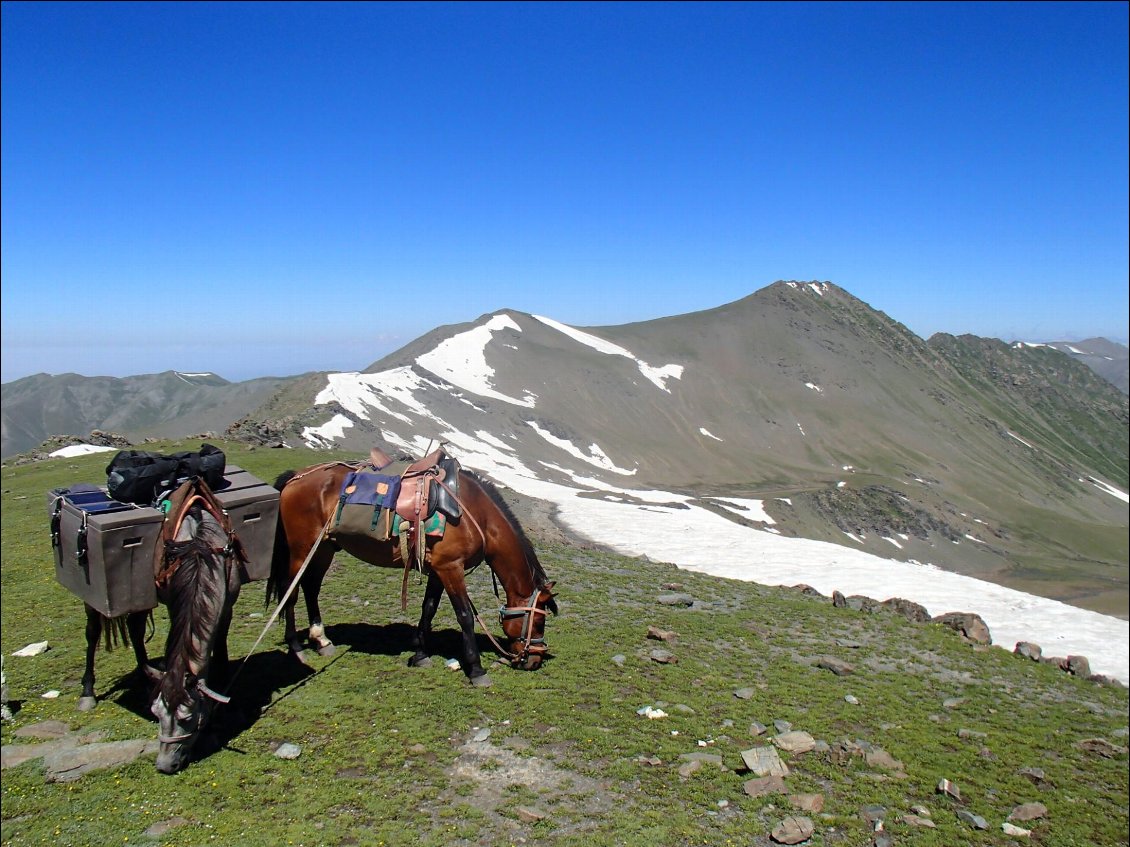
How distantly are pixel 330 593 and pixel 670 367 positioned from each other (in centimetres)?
11718

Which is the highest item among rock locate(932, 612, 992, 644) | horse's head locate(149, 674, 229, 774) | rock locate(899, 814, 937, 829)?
horse's head locate(149, 674, 229, 774)

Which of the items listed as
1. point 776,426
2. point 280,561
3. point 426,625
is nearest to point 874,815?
point 426,625

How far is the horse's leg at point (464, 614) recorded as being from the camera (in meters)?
9.58

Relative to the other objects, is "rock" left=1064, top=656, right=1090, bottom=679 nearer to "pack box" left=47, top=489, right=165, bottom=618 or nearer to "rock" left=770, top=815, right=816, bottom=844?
"rock" left=770, top=815, right=816, bottom=844

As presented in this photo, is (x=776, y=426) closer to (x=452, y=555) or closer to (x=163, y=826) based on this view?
(x=452, y=555)

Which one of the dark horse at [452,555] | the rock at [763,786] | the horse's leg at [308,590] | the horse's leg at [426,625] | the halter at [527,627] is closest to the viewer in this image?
the rock at [763,786]

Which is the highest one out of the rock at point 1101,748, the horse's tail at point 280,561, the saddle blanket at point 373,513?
the saddle blanket at point 373,513

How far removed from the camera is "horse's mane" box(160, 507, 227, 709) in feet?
23.1

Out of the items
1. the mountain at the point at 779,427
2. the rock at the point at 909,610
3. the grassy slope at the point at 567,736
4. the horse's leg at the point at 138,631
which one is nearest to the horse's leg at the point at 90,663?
the grassy slope at the point at 567,736

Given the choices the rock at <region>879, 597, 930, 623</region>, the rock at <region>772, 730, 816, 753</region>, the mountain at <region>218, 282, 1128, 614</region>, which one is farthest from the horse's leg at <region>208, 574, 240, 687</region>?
the mountain at <region>218, 282, 1128, 614</region>

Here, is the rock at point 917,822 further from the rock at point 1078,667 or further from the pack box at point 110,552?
the rock at point 1078,667

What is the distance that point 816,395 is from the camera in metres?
135

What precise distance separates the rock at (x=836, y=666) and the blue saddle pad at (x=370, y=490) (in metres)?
8.17

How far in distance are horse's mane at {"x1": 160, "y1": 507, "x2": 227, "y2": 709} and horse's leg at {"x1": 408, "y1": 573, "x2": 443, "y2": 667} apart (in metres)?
3.31
